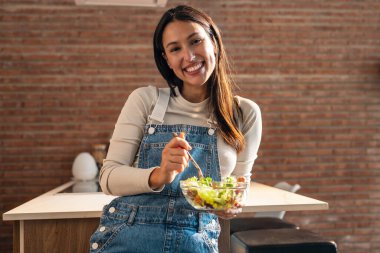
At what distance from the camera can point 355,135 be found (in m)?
4.59

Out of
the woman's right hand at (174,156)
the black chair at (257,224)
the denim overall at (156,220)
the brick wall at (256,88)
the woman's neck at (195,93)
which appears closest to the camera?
the woman's right hand at (174,156)

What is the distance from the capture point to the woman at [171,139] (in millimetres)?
1382

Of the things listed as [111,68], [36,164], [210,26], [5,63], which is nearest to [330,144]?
[111,68]

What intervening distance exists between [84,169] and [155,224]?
8.26ft

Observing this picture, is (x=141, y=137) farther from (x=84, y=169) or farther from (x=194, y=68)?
(x=84, y=169)

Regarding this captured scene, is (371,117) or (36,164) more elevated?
(371,117)

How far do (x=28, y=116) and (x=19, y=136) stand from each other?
177 millimetres

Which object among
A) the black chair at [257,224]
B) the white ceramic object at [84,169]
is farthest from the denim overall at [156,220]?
the white ceramic object at [84,169]

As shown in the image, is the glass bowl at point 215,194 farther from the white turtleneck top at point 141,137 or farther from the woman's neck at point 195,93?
the woman's neck at point 195,93

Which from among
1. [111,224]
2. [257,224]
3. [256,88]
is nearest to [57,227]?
[111,224]

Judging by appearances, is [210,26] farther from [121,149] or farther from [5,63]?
[5,63]

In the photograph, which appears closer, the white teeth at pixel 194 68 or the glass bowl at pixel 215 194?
the glass bowl at pixel 215 194

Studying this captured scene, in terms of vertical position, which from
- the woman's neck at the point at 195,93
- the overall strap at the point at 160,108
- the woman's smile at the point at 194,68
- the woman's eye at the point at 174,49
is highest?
the woman's eye at the point at 174,49

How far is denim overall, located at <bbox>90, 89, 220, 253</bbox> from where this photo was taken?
1.38 m
